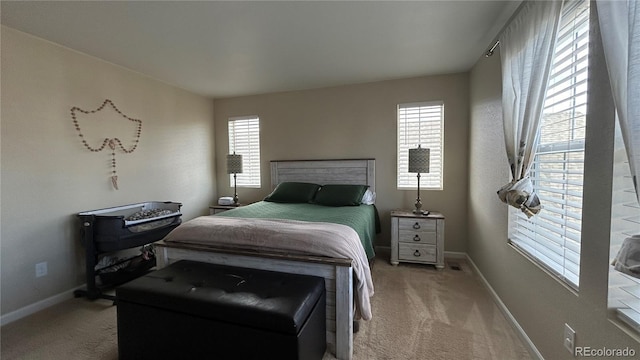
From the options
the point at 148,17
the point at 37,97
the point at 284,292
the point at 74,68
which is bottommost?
the point at 284,292

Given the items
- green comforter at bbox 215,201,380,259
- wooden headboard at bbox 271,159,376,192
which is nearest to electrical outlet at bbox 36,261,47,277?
green comforter at bbox 215,201,380,259

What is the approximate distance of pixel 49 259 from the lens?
2.24 metres

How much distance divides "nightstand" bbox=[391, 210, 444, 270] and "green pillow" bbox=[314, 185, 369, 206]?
0.50 meters

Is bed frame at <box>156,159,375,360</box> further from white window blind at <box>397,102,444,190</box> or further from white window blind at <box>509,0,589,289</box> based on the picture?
white window blind at <box>397,102,444,190</box>

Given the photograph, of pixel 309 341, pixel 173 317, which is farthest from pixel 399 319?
pixel 173 317

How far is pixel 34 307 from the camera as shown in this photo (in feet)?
6.97

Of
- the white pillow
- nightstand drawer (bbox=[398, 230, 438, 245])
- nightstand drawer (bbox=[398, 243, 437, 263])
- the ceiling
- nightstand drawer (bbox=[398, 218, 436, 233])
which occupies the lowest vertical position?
nightstand drawer (bbox=[398, 243, 437, 263])

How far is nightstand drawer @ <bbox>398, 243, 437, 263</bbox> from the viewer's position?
2.86m

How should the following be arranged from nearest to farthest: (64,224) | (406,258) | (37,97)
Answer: (37,97), (64,224), (406,258)

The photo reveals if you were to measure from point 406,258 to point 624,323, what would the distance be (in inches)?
80.0

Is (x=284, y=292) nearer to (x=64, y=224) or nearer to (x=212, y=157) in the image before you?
(x=64, y=224)

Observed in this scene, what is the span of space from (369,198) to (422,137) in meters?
1.08

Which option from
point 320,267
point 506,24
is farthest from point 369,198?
point 506,24

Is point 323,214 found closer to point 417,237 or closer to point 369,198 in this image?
point 369,198
